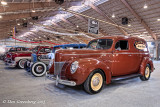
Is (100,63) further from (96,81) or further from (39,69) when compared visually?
(39,69)

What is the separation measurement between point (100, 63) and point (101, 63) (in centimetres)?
5

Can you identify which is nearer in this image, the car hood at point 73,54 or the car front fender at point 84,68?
the car front fender at point 84,68

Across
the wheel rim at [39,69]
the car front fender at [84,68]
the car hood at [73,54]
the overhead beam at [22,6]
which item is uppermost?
the overhead beam at [22,6]

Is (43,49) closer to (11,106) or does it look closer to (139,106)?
(11,106)

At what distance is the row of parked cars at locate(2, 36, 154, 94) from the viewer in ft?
10.9

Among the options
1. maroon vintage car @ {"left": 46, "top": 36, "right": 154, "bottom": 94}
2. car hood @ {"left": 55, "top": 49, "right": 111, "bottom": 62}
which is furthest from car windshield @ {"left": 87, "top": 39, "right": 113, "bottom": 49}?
car hood @ {"left": 55, "top": 49, "right": 111, "bottom": 62}

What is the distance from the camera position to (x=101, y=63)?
3.57 meters

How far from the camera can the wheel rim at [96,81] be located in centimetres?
344

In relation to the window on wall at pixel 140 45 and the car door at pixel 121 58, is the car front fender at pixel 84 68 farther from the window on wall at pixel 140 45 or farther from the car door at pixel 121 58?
the window on wall at pixel 140 45

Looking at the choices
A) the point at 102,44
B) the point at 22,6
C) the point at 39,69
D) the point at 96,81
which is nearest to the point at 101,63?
the point at 96,81

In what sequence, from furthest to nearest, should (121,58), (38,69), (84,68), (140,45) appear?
(38,69) < (140,45) < (121,58) < (84,68)

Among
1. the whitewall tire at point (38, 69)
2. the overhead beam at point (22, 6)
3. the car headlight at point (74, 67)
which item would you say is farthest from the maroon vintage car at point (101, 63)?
the overhead beam at point (22, 6)

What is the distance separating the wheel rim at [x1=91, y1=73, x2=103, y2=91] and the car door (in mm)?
770

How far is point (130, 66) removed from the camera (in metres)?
4.60
